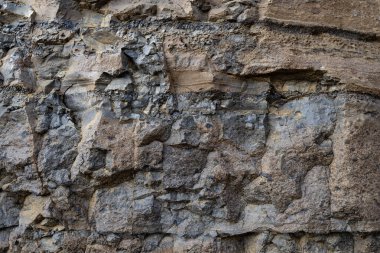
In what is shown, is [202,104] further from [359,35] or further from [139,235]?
[359,35]

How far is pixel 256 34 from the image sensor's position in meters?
2.27

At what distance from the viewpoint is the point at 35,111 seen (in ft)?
7.46

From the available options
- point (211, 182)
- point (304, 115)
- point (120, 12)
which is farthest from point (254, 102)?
point (120, 12)

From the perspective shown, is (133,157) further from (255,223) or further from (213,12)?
(213,12)

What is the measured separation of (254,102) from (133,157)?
1.74 ft

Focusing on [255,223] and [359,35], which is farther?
[359,35]

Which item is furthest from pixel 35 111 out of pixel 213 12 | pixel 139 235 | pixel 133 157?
pixel 213 12

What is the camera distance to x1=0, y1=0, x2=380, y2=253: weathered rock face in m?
2.17

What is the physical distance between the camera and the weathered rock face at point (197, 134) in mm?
2170

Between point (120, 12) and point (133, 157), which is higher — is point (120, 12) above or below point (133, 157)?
above

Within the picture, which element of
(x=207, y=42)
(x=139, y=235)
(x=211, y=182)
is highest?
(x=207, y=42)

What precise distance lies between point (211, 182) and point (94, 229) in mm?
496

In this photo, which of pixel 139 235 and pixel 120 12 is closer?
pixel 139 235

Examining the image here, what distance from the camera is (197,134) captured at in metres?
2.20
